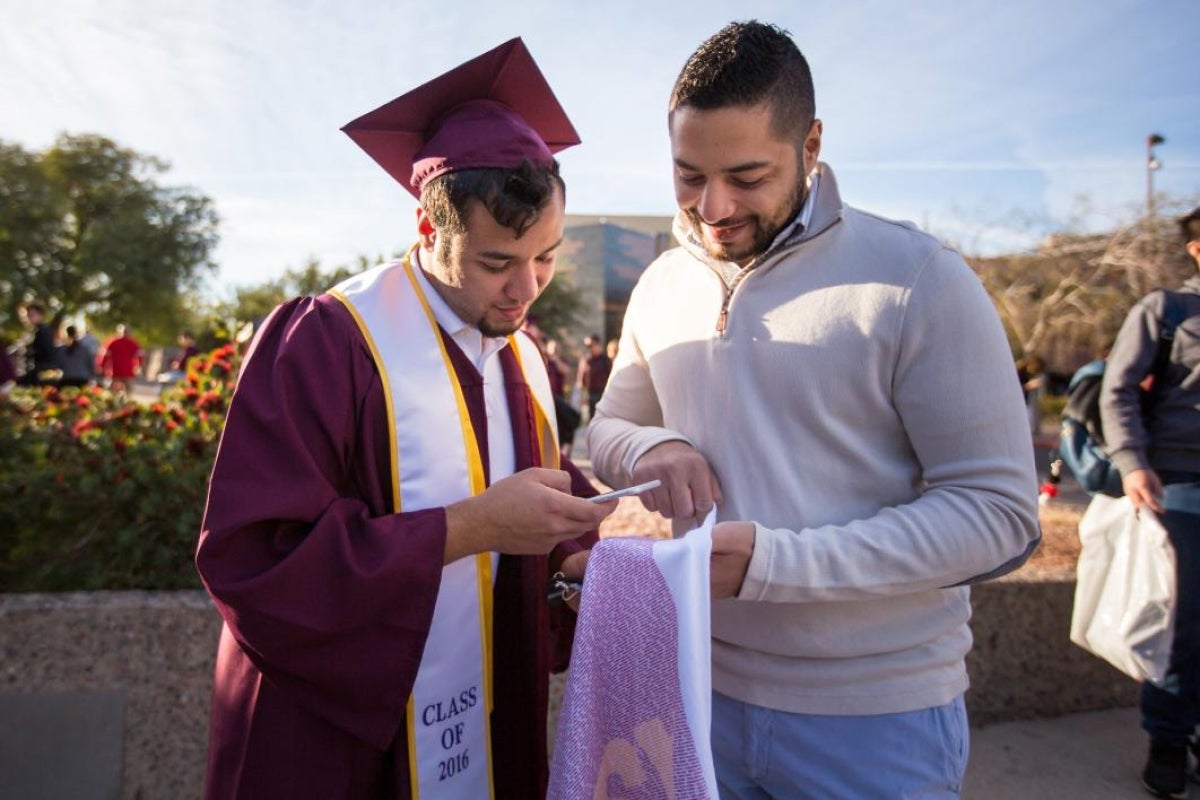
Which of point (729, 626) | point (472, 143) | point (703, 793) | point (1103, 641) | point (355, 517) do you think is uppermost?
point (472, 143)

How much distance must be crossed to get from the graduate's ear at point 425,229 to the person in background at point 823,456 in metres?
0.50

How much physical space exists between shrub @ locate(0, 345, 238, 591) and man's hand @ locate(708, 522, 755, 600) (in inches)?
95.9

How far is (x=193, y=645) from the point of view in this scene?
2637mm

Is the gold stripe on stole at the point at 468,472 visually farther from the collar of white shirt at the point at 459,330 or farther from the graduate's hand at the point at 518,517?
the graduate's hand at the point at 518,517

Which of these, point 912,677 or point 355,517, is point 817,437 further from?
point 355,517

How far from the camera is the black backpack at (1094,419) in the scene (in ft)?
10.1

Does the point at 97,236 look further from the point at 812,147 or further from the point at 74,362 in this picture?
the point at 812,147

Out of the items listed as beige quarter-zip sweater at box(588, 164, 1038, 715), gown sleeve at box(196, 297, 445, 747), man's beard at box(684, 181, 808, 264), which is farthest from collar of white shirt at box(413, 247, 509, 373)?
man's beard at box(684, 181, 808, 264)

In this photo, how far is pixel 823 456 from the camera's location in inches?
58.6

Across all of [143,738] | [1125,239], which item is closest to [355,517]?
[143,738]

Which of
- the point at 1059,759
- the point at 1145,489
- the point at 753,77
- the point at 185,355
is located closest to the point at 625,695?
the point at 753,77

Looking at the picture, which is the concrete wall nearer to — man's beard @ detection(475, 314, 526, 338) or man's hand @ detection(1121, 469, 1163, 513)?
man's beard @ detection(475, 314, 526, 338)

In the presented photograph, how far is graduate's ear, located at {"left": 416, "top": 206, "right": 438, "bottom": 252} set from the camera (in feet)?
5.45

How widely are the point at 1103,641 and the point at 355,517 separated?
2.92 m
